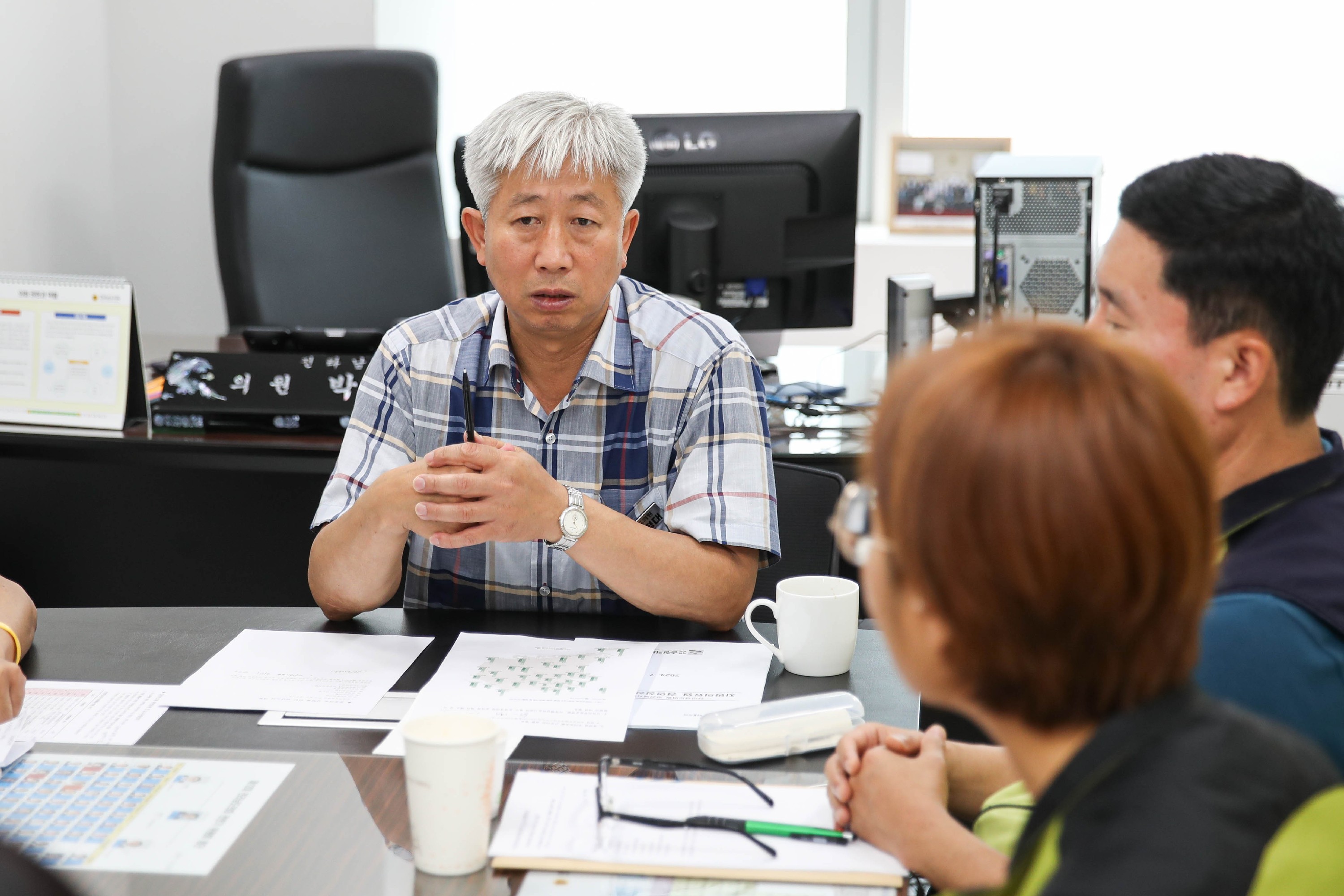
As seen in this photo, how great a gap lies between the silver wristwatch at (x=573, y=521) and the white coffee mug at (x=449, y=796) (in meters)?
0.46

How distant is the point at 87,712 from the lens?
1155 mm

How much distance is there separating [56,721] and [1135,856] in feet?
3.22

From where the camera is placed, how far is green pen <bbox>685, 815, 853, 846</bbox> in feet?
3.06

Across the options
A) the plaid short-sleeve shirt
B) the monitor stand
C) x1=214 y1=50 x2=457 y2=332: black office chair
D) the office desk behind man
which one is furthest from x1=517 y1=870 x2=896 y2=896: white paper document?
x1=214 y1=50 x2=457 y2=332: black office chair

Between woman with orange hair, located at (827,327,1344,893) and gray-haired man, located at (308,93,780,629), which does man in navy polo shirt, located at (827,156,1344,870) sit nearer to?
woman with orange hair, located at (827,327,1344,893)

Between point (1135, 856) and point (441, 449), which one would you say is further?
point (441, 449)

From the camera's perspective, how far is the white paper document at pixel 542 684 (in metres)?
1.13

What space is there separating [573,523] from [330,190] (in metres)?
Result: 2.13

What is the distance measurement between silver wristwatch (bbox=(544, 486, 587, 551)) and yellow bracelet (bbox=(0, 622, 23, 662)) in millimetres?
574

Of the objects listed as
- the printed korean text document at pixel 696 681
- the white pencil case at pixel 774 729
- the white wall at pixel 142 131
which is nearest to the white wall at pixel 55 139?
the white wall at pixel 142 131

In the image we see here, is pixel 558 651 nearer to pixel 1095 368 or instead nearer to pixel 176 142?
pixel 1095 368

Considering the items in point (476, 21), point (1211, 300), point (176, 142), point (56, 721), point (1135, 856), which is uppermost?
point (476, 21)

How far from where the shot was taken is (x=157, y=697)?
119cm

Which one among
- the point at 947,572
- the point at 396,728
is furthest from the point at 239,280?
the point at 947,572
